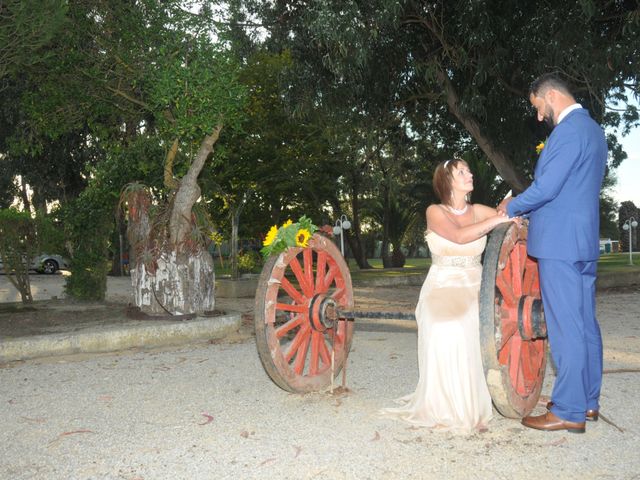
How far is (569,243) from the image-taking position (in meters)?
3.95

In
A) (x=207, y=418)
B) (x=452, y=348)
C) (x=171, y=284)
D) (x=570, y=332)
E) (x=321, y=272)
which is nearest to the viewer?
(x=570, y=332)

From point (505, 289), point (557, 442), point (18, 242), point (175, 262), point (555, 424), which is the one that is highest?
point (18, 242)

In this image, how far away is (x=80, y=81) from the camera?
11188 millimetres

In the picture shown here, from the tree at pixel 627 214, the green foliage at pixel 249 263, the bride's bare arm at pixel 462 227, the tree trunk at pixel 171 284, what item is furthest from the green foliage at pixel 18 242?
the tree at pixel 627 214

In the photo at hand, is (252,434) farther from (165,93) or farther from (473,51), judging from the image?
(473,51)

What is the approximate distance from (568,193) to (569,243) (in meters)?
0.31

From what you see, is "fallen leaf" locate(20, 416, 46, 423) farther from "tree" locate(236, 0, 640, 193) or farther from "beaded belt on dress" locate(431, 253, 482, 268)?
"tree" locate(236, 0, 640, 193)

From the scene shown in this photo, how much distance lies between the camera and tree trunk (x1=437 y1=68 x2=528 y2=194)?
1420 cm

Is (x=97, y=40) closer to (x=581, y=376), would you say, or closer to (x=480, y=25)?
(x=480, y=25)

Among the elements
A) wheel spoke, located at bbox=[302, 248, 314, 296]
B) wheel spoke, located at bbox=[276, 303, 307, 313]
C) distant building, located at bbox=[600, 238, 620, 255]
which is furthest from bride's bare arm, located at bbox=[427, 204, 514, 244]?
distant building, located at bbox=[600, 238, 620, 255]

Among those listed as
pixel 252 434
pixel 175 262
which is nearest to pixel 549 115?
pixel 252 434

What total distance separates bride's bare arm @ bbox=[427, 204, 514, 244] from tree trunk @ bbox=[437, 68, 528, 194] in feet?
32.5

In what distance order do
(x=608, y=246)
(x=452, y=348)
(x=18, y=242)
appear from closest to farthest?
(x=452, y=348)
(x=18, y=242)
(x=608, y=246)

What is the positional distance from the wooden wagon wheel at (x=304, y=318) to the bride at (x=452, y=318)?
0.74 meters
